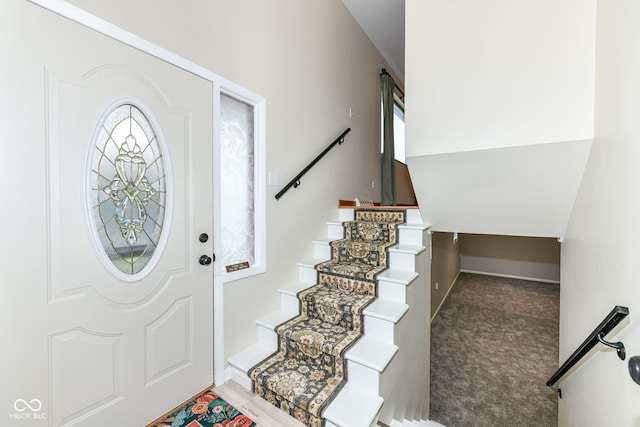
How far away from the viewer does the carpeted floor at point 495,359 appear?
2.67 m

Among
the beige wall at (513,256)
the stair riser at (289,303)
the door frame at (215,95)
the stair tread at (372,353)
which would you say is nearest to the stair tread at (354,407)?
the stair tread at (372,353)

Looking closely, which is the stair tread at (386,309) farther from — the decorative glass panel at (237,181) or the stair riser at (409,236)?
the decorative glass panel at (237,181)

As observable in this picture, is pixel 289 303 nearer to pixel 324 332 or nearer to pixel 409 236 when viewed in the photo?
pixel 324 332

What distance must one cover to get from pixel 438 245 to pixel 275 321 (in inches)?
142

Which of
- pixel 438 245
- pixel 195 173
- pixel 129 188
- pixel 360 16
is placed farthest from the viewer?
pixel 438 245

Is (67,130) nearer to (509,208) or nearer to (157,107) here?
(157,107)

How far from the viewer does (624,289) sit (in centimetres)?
94

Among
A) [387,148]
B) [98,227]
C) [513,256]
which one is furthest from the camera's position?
[513,256]

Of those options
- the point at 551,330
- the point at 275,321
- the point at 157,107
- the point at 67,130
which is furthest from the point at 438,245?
the point at 67,130

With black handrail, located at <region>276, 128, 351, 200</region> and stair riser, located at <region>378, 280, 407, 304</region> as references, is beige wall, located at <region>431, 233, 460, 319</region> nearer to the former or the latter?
black handrail, located at <region>276, 128, 351, 200</region>

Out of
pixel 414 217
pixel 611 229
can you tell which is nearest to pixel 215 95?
pixel 414 217

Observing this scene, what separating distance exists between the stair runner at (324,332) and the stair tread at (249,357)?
6 cm

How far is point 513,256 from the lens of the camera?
663 cm

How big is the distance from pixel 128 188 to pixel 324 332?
1511 mm
